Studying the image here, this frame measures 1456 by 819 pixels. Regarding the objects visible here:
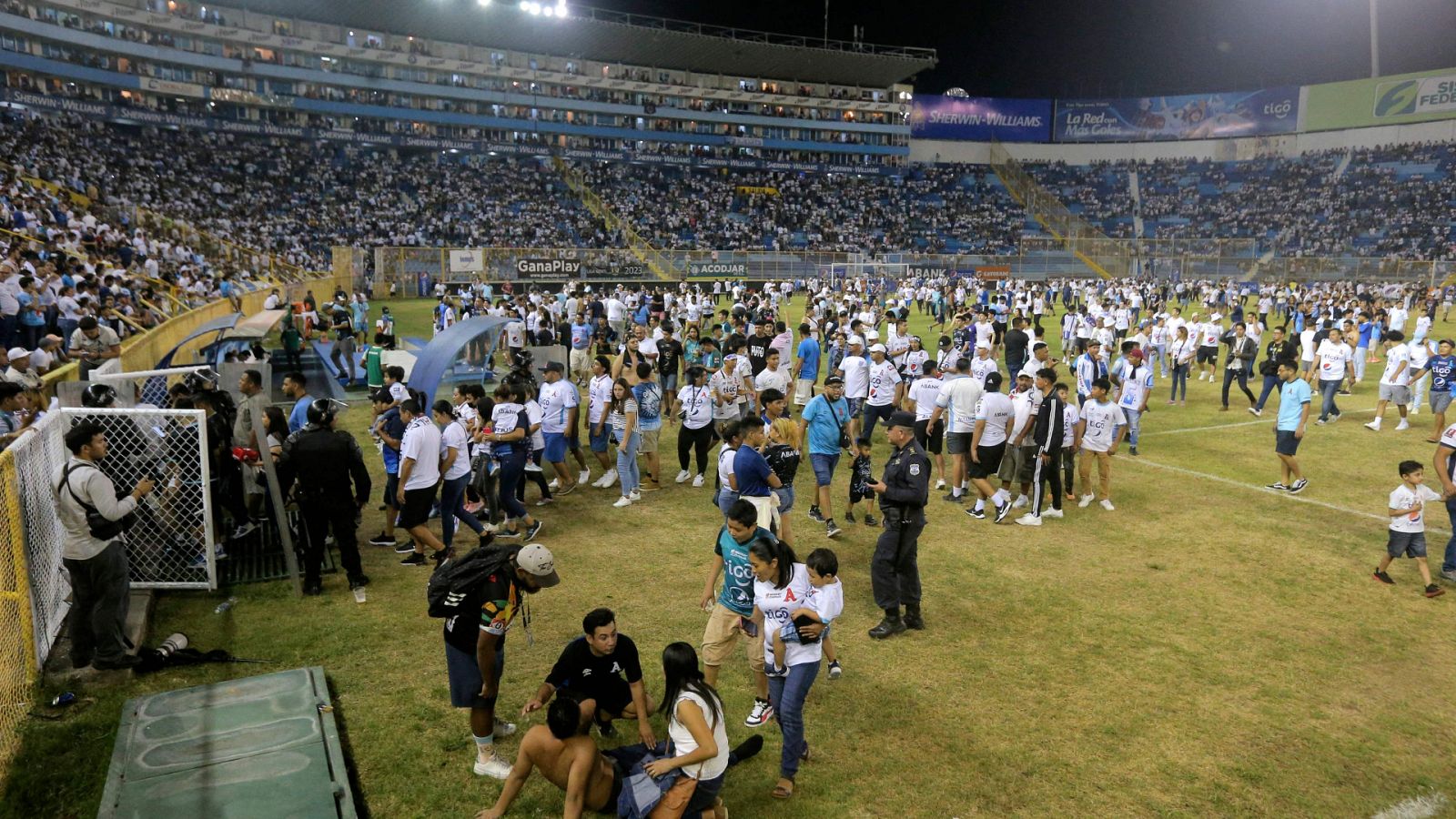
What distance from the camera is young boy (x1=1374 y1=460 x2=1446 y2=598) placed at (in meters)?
7.78

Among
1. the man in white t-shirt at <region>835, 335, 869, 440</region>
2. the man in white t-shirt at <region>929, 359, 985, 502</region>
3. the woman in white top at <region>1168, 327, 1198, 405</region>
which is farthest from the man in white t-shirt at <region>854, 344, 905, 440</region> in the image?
the woman in white top at <region>1168, 327, 1198, 405</region>

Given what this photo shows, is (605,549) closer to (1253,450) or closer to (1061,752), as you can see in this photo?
(1061,752)

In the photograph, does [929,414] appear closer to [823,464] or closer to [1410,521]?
[823,464]

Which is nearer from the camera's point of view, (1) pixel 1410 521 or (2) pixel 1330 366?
(1) pixel 1410 521

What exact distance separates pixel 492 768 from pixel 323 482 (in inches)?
136

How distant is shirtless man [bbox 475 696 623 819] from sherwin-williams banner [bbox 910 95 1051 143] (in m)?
79.1

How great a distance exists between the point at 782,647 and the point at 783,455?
101 inches

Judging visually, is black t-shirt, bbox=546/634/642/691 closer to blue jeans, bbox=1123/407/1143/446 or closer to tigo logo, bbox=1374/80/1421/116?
blue jeans, bbox=1123/407/1143/446

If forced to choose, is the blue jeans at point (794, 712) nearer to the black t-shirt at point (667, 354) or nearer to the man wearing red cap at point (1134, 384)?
the man wearing red cap at point (1134, 384)

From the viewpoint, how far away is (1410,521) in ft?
26.0

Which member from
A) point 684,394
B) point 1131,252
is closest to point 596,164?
point 1131,252

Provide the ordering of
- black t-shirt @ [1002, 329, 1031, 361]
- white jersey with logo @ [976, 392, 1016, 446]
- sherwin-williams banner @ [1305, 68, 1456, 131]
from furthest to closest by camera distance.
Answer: sherwin-williams banner @ [1305, 68, 1456, 131]
black t-shirt @ [1002, 329, 1031, 361]
white jersey with logo @ [976, 392, 1016, 446]

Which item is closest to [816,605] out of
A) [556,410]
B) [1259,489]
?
[556,410]

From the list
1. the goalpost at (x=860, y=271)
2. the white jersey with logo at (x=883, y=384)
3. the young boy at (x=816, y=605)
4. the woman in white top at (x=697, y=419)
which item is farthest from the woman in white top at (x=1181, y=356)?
the goalpost at (x=860, y=271)
